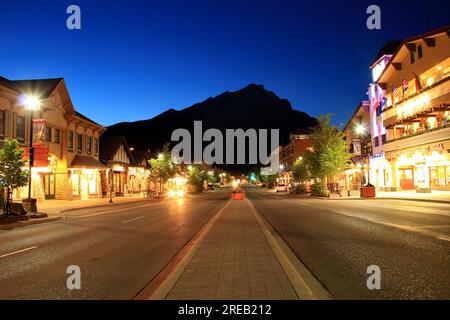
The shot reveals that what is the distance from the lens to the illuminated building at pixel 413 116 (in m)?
34.9

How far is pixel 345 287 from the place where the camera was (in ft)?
20.7

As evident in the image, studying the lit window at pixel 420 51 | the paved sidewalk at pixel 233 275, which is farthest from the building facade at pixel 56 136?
the lit window at pixel 420 51

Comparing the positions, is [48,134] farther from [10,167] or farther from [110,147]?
[10,167]

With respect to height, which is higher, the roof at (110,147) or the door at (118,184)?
the roof at (110,147)

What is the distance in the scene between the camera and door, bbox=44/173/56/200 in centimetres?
3766

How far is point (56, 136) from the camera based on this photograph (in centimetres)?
3788

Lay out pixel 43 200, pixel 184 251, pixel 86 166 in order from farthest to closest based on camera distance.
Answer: pixel 86 166, pixel 43 200, pixel 184 251

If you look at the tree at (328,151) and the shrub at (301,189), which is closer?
the tree at (328,151)

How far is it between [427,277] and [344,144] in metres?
38.2

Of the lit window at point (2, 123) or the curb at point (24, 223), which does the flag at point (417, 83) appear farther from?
the lit window at point (2, 123)

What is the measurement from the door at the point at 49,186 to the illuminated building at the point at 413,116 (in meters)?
36.3

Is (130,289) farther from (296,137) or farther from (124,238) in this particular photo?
(296,137)

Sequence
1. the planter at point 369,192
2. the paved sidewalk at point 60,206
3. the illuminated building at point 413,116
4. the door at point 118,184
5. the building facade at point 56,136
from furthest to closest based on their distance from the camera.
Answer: the door at point 118,184
the planter at point 369,192
the illuminated building at point 413,116
the building facade at point 56,136
the paved sidewalk at point 60,206
